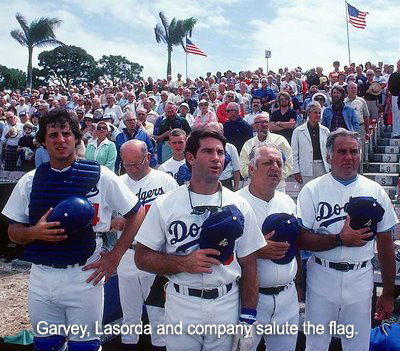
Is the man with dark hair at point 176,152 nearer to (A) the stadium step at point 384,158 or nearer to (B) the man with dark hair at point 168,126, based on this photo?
(B) the man with dark hair at point 168,126

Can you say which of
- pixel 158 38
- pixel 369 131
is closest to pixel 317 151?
pixel 369 131

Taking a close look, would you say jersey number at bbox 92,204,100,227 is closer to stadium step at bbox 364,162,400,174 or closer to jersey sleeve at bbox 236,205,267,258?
jersey sleeve at bbox 236,205,267,258

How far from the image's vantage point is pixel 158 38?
41781 mm

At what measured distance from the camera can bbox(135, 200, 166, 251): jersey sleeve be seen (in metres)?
3.01

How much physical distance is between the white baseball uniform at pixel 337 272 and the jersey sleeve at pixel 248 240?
0.73 m

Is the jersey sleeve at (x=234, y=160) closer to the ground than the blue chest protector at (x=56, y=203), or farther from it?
farther from it

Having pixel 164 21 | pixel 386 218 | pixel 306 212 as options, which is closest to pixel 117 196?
pixel 306 212

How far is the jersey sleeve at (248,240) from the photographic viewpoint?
10.0 feet

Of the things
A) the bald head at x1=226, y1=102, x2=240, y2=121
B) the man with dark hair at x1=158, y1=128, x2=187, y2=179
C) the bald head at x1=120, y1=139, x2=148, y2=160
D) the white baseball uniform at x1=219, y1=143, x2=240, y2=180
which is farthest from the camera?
the bald head at x1=226, y1=102, x2=240, y2=121

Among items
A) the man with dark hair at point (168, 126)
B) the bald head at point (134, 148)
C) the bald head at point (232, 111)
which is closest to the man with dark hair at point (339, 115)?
the bald head at point (232, 111)

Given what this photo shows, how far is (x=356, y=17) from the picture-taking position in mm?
20938

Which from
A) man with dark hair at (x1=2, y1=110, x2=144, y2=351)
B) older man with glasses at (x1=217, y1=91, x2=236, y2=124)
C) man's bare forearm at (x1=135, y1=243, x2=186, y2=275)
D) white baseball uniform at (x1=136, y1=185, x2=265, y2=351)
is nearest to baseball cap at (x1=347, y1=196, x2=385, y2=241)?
white baseball uniform at (x1=136, y1=185, x2=265, y2=351)

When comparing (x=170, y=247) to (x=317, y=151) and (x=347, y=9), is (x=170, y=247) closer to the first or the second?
(x=317, y=151)

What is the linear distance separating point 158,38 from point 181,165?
37.9 meters
